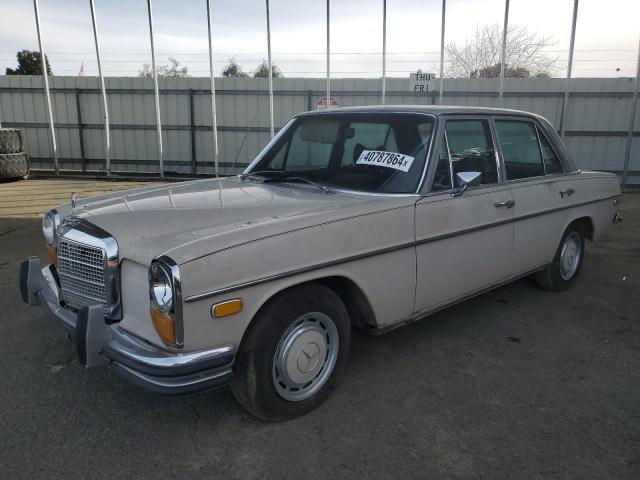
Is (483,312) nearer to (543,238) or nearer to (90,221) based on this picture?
(543,238)

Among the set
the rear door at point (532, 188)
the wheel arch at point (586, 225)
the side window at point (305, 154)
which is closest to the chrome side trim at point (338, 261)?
the rear door at point (532, 188)

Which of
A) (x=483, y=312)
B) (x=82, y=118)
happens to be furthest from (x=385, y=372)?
(x=82, y=118)

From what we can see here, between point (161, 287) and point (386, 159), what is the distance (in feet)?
6.17

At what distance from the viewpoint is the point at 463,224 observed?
3.66 meters

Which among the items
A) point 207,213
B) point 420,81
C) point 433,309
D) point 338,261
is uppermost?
point 420,81

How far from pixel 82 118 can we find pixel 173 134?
2.50 m

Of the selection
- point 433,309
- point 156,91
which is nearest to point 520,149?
point 433,309

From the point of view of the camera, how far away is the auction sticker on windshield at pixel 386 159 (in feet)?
11.7

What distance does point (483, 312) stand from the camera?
4656 mm

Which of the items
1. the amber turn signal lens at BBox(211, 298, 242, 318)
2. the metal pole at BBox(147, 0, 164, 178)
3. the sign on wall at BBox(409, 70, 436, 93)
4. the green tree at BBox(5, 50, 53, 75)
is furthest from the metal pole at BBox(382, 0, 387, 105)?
the green tree at BBox(5, 50, 53, 75)

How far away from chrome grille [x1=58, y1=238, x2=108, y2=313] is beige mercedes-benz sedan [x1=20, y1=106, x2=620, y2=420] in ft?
0.04

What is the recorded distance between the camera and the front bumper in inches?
96.0

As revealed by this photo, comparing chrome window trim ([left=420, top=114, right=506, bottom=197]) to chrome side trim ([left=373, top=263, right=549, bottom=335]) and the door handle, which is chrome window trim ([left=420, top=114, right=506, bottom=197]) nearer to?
chrome side trim ([left=373, top=263, right=549, bottom=335])

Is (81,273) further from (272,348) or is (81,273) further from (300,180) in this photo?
(300,180)
